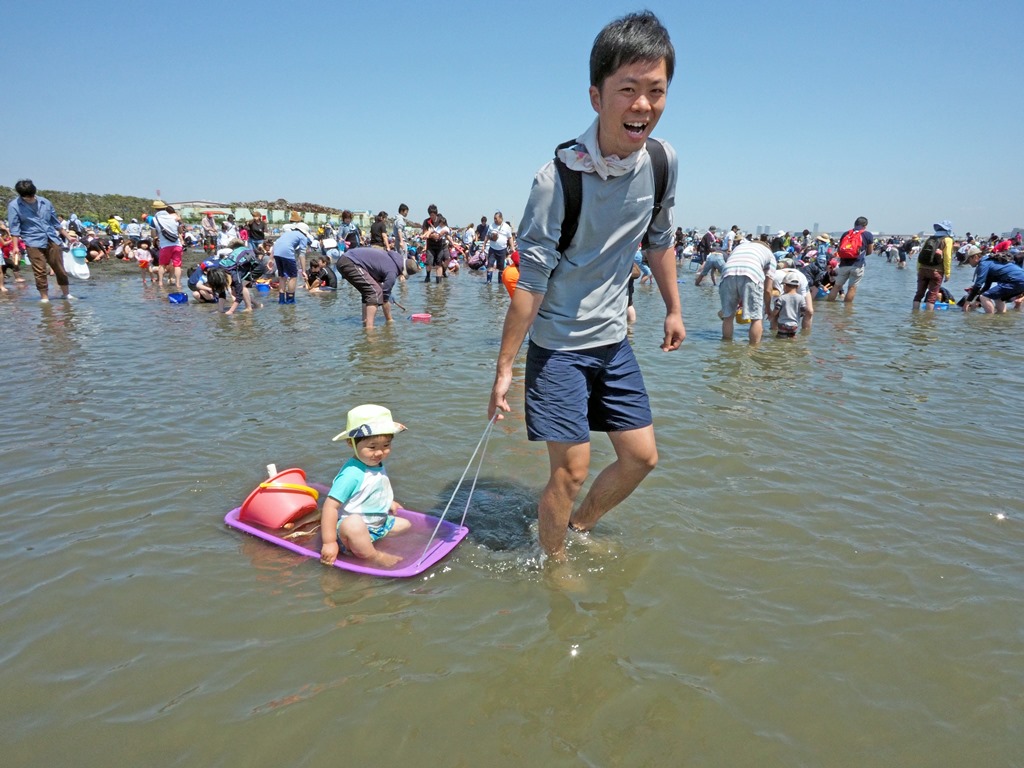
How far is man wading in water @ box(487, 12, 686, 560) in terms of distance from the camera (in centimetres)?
240

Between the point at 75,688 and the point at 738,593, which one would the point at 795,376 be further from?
the point at 75,688

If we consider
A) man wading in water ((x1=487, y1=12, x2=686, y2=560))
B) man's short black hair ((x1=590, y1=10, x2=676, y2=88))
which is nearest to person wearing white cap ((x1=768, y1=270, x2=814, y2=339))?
man wading in water ((x1=487, y1=12, x2=686, y2=560))

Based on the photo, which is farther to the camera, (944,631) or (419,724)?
(944,631)

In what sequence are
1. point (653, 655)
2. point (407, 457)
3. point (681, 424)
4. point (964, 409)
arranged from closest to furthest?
point (653, 655), point (407, 457), point (681, 424), point (964, 409)

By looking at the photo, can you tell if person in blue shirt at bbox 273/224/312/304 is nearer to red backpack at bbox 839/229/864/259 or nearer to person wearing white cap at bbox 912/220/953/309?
red backpack at bbox 839/229/864/259

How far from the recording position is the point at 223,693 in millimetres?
2320

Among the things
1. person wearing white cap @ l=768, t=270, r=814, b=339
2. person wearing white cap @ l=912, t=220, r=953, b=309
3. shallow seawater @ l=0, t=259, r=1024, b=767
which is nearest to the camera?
shallow seawater @ l=0, t=259, r=1024, b=767

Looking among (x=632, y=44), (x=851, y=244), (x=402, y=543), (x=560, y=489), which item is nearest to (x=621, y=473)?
(x=560, y=489)

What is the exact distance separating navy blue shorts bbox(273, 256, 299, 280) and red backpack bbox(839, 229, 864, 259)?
12044 millimetres

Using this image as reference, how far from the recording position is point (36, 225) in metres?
10.5

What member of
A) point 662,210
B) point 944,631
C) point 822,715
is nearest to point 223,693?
point 822,715

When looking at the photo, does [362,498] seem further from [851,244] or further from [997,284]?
[997,284]

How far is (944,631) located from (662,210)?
2.26 m

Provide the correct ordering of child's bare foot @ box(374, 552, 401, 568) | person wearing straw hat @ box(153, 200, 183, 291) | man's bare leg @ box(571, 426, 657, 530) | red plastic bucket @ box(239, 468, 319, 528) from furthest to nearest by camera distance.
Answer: person wearing straw hat @ box(153, 200, 183, 291), red plastic bucket @ box(239, 468, 319, 528), child's bare foot @ box(374, 552, 401, 568), man's bare leg @ box(571, 426, 657, 530)
